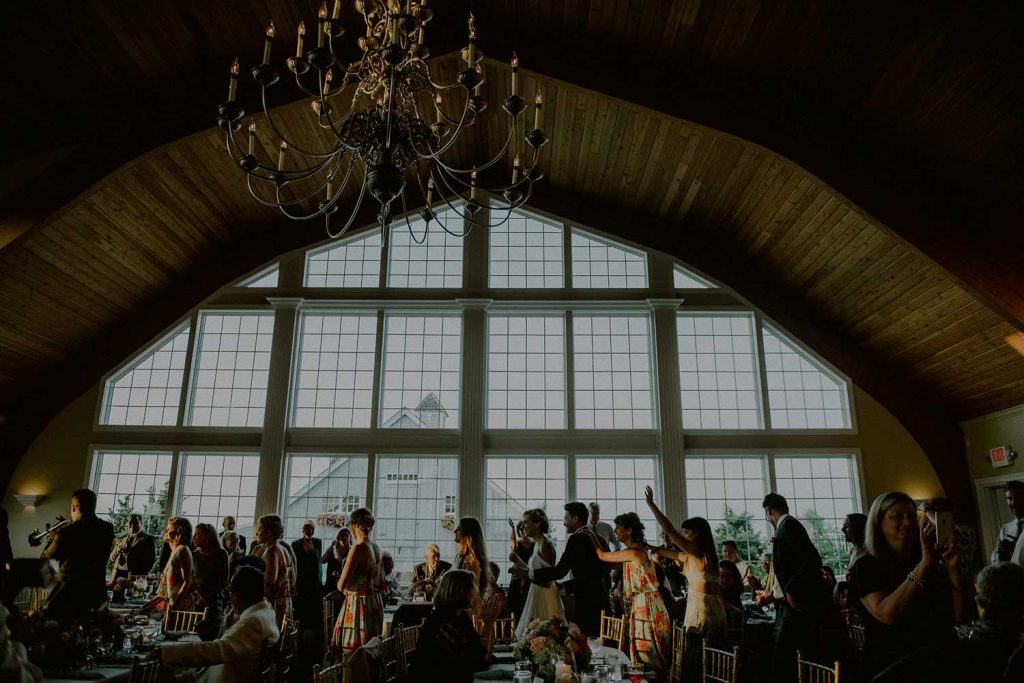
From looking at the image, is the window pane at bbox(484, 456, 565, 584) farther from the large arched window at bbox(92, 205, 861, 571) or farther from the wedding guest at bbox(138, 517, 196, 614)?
the wedding guest at bbox(138, 517, 196, 614)

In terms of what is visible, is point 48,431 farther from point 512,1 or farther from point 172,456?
point 512,1

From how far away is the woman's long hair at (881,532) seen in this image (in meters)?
2.32

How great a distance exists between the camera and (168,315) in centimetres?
1007

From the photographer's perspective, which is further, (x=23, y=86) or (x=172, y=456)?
(x=172, y=456)

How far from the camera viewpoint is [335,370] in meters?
10.1

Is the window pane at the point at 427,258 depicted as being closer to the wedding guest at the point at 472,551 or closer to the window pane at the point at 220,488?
the window pane at the point at 220,488

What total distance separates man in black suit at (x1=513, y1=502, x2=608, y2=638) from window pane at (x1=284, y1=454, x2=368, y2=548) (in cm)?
495

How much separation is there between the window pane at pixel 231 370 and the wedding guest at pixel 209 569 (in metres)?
4.96

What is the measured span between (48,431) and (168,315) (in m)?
2.31

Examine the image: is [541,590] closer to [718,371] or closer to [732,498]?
[732,498]

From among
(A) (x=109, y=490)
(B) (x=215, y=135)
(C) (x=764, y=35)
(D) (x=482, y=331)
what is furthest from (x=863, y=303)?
(A) (x=109, y=490)

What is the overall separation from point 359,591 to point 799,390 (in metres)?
7.19

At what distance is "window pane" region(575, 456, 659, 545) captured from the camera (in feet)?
31.0

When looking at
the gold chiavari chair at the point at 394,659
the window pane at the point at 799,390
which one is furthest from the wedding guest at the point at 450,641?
the window pane at the point at 799,390
